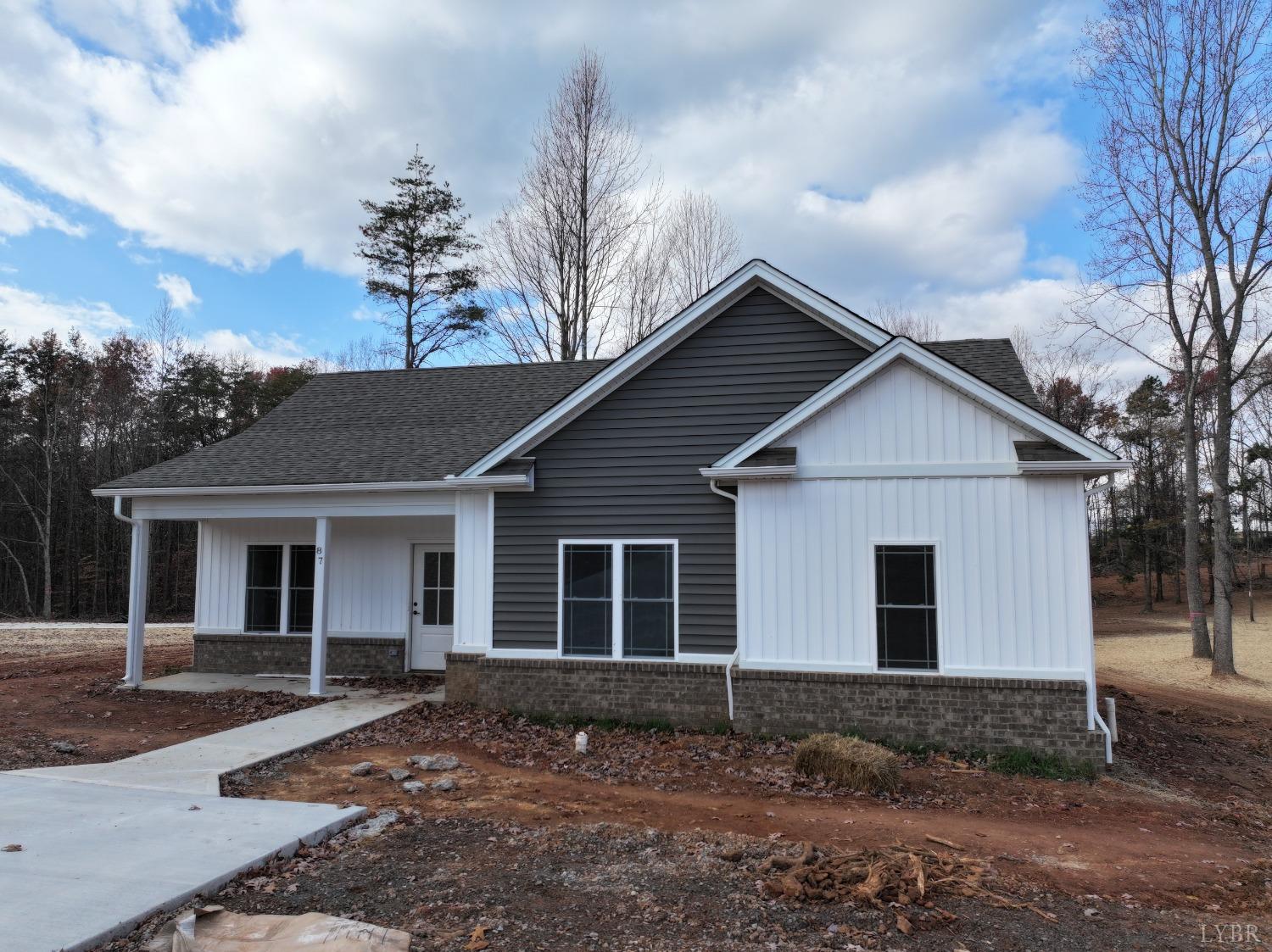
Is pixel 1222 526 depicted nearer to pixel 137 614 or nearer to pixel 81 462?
pixel 137 614

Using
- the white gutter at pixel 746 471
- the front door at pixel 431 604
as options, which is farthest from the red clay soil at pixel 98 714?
the white gutter at pixel 746 471

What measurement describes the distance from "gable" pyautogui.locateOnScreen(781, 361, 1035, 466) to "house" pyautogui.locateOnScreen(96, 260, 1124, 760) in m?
0.02

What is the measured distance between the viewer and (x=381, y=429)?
1391 centimetres

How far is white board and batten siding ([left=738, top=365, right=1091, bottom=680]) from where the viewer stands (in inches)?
315

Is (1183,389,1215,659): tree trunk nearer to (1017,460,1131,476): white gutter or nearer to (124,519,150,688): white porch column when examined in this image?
(1017,460,1131,476): white gutter

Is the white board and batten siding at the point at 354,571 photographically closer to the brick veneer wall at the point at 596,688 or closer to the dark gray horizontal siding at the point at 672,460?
the brick veneer wall at the point at 596,688

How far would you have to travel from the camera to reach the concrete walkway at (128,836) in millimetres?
4234

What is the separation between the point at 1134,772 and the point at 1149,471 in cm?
3236

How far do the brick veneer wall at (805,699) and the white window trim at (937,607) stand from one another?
0.36ft

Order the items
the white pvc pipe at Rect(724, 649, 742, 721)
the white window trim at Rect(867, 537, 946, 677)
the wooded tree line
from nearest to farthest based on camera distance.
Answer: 1. the white window trim at Rect(867, 537, 946, 677)
2. the white pvc pipe at Rect(724, 649, 742, 721)
3. the wooded tree line

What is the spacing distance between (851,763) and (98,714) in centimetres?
998

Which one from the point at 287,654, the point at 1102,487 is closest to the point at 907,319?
the point at 1102,487

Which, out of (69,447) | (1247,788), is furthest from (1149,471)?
(69,447)

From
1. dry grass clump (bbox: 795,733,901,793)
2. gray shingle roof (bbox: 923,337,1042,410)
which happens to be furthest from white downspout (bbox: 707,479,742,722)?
gray shingle roof (bbox: 923,337,1042,410)
